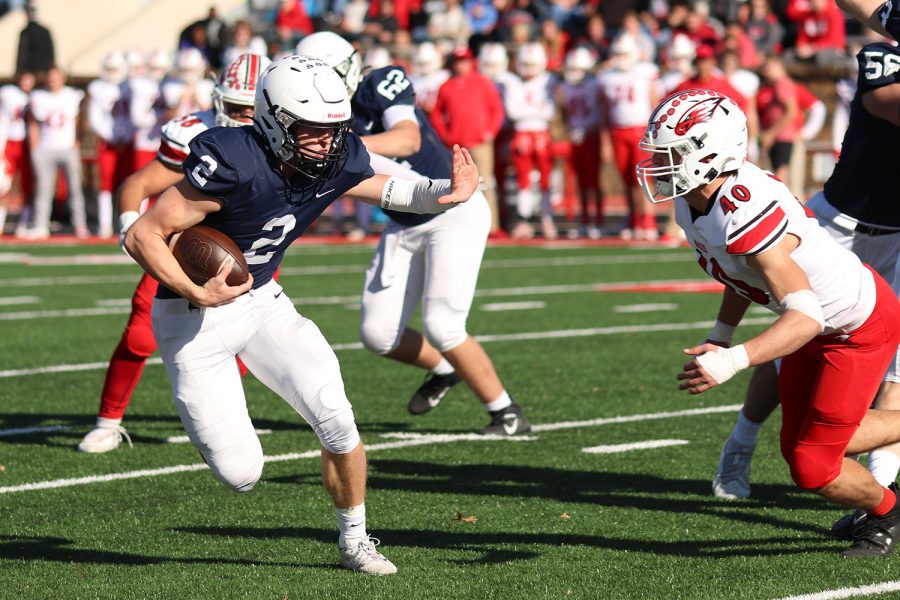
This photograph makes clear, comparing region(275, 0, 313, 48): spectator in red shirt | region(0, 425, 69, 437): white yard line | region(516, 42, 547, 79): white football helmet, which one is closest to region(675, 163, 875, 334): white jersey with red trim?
region(0, 425, 69, 437): white yard line

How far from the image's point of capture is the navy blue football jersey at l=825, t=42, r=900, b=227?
5234 millimetres

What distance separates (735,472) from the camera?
17.7 feet

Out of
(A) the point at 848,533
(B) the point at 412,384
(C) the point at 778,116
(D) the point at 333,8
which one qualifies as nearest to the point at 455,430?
(B) the point at 412,384

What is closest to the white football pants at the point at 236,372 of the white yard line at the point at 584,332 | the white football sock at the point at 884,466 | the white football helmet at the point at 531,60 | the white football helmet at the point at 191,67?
the white football sock at the point at 884,466

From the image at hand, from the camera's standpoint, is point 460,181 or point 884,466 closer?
point 460,181

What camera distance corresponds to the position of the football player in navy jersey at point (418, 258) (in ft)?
21.2

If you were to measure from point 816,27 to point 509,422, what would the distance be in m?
13.1

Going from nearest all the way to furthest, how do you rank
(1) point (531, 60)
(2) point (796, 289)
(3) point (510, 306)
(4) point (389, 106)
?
(2) point (796, 289) < (4) point (389, 106) < (3) point (510, 306) < (1) point (531, 60)

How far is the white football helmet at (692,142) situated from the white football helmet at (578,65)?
1184 cm

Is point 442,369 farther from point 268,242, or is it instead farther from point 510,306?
point 510,306

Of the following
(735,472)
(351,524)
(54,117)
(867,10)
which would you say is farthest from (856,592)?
(54,117)

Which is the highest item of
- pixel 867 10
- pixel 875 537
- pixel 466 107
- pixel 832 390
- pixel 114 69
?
pixel 867 10

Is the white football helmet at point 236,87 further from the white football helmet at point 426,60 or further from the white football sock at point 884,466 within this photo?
the white football helmet at point 426,60

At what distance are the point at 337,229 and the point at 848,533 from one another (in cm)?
1262
